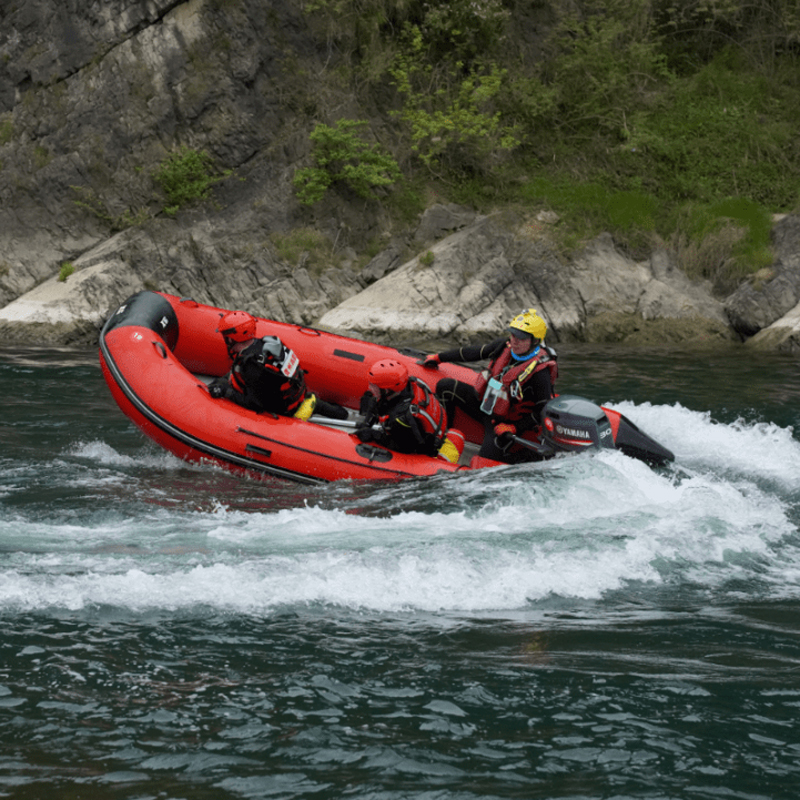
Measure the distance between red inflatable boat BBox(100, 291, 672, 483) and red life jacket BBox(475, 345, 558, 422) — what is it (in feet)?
1.04

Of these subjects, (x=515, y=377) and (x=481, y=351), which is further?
(x=481, y=351)

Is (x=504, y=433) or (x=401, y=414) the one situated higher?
(x=401, y=414)

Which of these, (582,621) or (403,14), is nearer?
(582,621)

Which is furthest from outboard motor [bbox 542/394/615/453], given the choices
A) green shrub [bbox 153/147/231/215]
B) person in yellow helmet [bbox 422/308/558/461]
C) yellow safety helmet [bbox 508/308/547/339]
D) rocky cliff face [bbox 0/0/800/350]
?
green shrub [bbox 153/147/231/215]

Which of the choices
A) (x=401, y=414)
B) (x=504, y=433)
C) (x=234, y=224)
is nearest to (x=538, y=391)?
(x=504, y=433)

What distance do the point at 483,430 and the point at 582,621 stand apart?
3430mm

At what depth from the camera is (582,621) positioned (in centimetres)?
380

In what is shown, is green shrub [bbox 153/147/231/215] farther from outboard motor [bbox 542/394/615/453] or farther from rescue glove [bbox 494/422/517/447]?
outboard motor [bbox 542/394/615/453]

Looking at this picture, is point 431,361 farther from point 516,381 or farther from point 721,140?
point 721,140

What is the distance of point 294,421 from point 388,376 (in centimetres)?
84

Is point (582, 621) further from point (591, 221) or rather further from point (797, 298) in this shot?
point (591, 221)

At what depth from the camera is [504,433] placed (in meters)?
6.41

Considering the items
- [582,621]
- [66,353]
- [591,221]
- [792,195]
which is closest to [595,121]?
[591,221]

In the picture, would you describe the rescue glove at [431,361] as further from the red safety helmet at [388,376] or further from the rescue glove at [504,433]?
the red safety helmet at [388,376]
